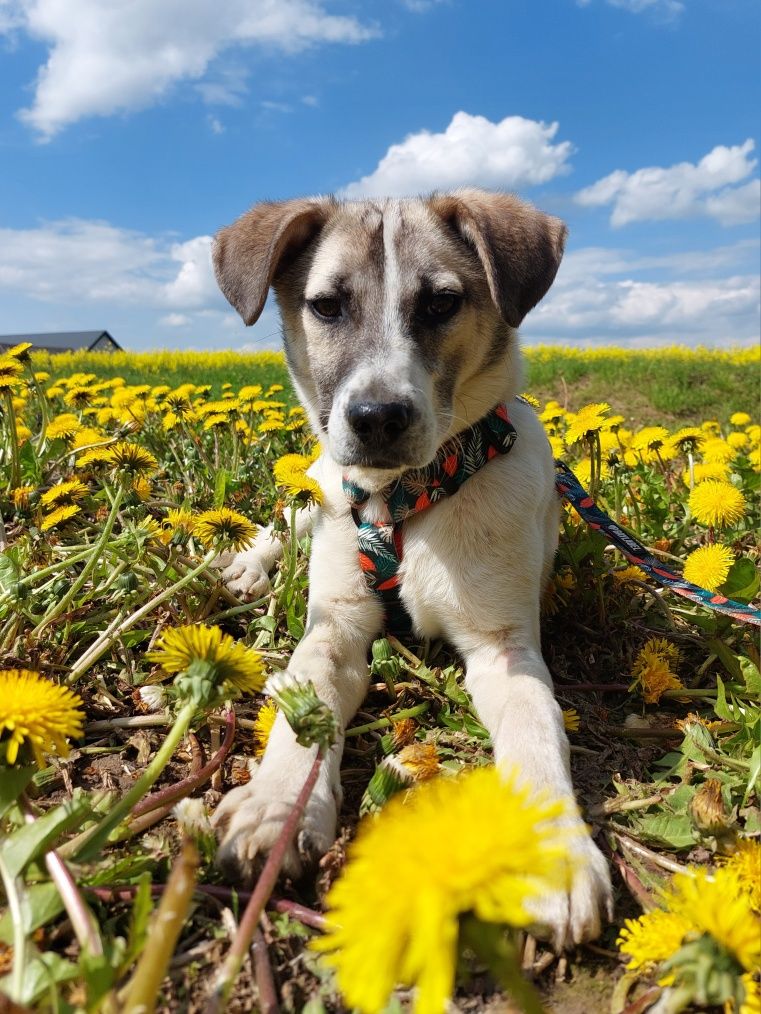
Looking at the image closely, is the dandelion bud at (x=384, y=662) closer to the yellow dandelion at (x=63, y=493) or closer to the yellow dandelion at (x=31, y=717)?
the yellow dandelion at (x=31, y=717)

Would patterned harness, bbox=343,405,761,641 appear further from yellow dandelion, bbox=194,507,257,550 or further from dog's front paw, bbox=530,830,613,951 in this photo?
dog's front paw, bbox=530,830,613,951

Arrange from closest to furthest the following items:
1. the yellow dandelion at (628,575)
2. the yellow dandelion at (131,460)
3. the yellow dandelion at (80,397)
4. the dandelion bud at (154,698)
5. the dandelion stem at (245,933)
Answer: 1. the dandelion stem at (245,933)
2. the dandelion bud at (154,698)
3. the yellow dandelion at (131,460)
4. the yellow dandelion at (628,575)
5. the yellow dandelion at (80,397)

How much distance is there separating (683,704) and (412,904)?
216 cm

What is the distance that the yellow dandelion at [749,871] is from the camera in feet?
4.32

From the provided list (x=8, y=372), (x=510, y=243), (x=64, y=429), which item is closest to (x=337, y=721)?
(x=510, y=243)

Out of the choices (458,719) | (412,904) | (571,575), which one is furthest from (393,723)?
(412,904)

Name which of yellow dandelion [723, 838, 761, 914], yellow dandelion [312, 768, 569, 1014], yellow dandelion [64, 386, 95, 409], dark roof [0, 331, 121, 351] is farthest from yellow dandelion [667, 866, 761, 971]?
dark roof [0, 331, 121, 351]

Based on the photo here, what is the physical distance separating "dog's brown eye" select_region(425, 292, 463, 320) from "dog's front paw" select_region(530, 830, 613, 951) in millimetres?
1954

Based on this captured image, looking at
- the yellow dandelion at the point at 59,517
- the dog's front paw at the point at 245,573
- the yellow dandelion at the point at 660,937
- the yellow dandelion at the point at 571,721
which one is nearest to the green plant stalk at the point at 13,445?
the yellow dandelion at the point at 59,517

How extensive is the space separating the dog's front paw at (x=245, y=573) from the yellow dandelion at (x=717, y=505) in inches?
78.5

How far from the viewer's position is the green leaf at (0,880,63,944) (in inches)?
43.7

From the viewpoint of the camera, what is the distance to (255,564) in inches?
134

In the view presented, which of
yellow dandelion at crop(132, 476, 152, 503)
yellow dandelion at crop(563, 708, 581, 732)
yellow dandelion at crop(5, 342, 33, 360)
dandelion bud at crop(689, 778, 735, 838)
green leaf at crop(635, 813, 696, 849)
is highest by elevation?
yellow dandelion at crop(5, 342, 33, 360)

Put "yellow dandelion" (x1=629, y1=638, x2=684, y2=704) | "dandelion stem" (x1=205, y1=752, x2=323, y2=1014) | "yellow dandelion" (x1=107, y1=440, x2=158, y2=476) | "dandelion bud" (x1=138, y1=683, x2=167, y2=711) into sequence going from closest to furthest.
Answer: "dandelion stem" (x1=205, y1=752, x2=323, y2=1014), "dandelion bud" (x1=138, y1=683, x2=167, y2=711), "yellow dandelion" (x1=629, y1=638, x2=684, y2=704), "yellow dandelion" (x1=107, y1=440, x2=158, y2=476)
